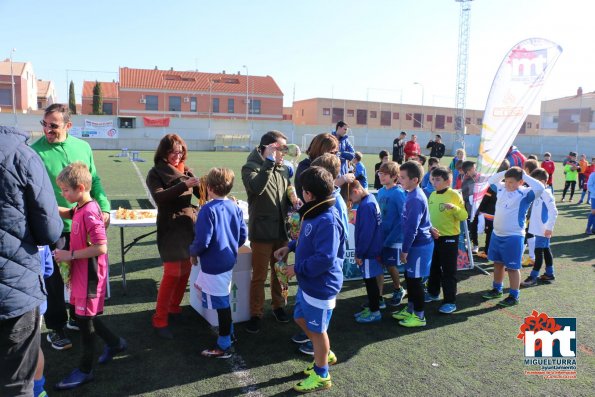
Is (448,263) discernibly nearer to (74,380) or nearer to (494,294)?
(494,294)

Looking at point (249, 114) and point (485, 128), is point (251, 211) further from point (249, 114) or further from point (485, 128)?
point (249, 114)

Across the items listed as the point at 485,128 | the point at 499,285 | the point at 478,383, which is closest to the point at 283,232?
the point at 478,383

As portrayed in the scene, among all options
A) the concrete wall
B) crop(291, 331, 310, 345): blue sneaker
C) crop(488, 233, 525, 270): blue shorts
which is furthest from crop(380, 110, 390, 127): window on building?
crop(291, 331, 310, 345): blue sneaker

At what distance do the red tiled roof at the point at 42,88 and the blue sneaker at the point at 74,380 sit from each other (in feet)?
255

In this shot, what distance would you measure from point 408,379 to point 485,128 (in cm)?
476

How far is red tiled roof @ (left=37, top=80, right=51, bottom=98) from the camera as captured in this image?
2764 inches

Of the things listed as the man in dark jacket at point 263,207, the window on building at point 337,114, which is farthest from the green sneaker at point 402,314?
the window on building at point 337,114

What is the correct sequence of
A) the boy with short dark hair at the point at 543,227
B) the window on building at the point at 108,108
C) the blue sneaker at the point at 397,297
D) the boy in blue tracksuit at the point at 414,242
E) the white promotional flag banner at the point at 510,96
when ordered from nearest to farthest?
the boy in blue tracksuit at the point at 414,242 → the blue sneaker at the point at 397,297 → the boy with short dark hair at the point at 543,227 → the white promotional flag banner at the point at 510,96 → the window on building at the point at 108,108

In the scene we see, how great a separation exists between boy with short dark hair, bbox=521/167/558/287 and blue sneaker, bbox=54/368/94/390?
18.0ft

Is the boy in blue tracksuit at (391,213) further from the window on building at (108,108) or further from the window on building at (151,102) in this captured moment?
the window on building at (108,108)

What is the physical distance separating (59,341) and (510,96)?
22.2 feet

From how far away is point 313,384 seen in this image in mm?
3480

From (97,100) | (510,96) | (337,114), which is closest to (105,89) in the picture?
(97,100)

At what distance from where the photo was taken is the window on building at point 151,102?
55.4 meters
